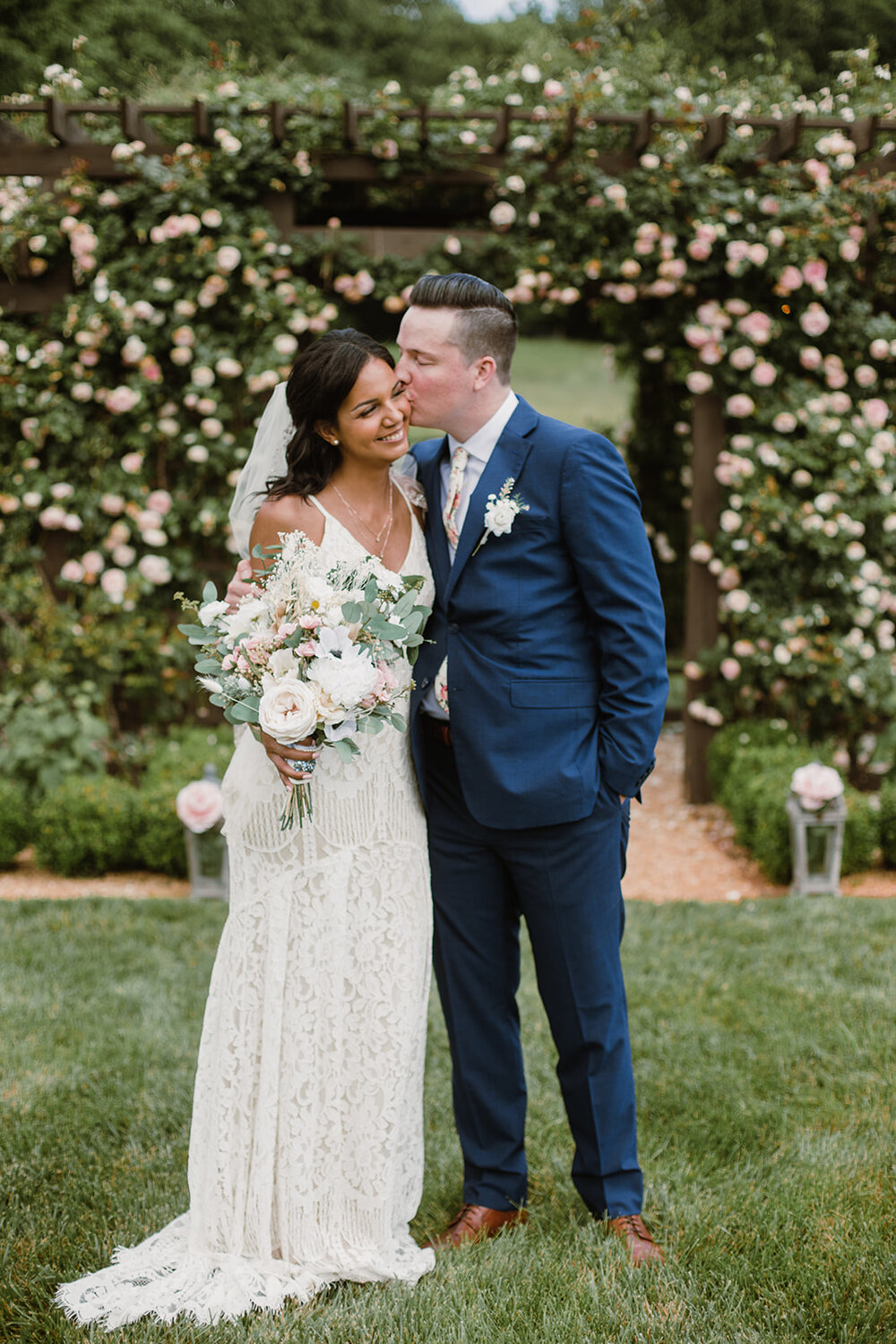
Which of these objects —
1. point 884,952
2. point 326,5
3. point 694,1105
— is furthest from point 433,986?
point 326,5

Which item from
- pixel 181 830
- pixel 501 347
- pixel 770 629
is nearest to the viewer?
pixel 501 347

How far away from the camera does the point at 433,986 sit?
389 cm

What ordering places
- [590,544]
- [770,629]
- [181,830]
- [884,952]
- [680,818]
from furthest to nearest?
[680,818] < [770,629] < [181,830] < [884,952] < [590,544]

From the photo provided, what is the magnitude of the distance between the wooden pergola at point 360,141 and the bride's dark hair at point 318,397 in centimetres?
333

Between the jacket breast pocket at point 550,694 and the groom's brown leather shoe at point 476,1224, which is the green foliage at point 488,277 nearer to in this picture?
the jacket breast pocket at point 550,694

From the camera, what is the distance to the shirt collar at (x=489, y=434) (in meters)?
2.25

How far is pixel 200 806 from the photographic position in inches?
168

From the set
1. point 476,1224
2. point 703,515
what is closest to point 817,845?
point 703,515

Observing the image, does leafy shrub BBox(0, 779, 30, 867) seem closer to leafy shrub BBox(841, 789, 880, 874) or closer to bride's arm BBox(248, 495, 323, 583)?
bride's arm BBox(248, 495, 323, 583)

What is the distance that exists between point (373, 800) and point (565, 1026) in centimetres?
64

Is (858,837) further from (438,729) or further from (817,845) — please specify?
(438,729)

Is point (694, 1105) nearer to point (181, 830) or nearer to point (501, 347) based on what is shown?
point (501, 347)

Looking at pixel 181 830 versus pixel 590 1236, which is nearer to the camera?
pixel 590 1236

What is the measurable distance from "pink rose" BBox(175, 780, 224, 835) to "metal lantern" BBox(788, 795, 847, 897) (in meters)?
2.37
